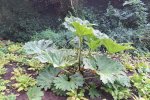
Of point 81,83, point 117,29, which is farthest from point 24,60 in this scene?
point 117,29

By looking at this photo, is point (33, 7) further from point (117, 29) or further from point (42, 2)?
point (117, 29)

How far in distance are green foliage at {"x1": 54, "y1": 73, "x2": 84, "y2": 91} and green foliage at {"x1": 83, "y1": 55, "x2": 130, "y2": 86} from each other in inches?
9.4

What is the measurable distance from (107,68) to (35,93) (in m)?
1.05

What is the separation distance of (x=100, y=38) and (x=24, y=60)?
5.30ft

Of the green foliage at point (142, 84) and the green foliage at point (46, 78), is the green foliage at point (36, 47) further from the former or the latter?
the green foliage at point (142, 84)

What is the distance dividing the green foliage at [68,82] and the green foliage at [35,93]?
0.79 feet

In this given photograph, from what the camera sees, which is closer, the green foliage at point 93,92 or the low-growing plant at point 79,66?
the low-growing plant at point 79,66

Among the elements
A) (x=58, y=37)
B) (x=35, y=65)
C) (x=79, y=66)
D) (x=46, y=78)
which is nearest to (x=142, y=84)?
(x=79, y=66)

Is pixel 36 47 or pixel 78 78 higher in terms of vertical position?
pixel 36 47

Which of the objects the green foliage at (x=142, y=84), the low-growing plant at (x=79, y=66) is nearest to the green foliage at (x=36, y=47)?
the low-growing plant at (x=79, y=66)

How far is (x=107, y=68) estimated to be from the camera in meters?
4.07

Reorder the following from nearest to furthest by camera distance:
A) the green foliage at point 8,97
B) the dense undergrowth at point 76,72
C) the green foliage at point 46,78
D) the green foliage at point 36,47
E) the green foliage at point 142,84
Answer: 1. the green foliage at point 8,97
2. the dense undergrowth at point 76,72
3. the green foliage at point 46,78
4. the green foliage at point 142,84
5. the green foliage at point 36,47

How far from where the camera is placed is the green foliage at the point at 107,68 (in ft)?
13.0

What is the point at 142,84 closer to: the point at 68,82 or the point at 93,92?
the point at 93,92
